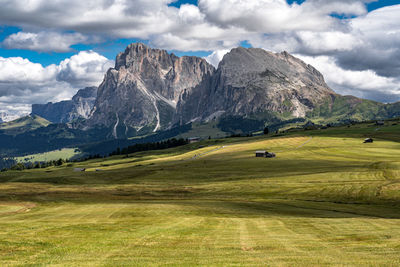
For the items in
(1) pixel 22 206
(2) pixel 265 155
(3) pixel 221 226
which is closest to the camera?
(3) pixel 221 226

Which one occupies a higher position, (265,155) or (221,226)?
(221,226)

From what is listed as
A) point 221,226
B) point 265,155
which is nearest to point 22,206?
point 221,226

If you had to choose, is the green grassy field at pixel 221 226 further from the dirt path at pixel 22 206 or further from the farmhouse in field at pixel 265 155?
the farmhouse in field at pixel 265 155

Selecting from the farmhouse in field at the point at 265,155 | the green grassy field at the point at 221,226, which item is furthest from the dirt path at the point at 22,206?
the farmhouse in field at the point at 265,155

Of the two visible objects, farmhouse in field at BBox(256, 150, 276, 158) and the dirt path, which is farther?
farmhouse in field at BBox(256, 150, 276, 158)

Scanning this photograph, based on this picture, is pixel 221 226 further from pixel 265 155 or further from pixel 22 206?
pixel 265 155

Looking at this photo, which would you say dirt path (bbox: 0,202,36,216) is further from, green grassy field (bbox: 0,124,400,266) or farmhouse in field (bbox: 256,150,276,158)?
farmhouse in field (bbox: 256,150,276,158)

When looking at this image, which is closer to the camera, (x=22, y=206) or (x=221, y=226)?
(x=221, y=226)

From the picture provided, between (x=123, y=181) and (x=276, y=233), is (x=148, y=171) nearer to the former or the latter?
(x=123, y=181)

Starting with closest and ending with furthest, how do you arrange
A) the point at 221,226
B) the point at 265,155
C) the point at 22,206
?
the point at 221,226 → the point at 22,206 → the point at 265,155

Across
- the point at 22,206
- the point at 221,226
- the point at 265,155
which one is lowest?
the point at 265,155

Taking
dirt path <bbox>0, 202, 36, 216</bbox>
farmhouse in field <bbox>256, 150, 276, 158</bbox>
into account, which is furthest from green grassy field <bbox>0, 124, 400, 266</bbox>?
farmhouse in field <bbox>256, 150, 276, 158</bbox>

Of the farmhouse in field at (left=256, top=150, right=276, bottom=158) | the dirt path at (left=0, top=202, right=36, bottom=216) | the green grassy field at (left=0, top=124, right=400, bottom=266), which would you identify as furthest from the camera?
the farmhouse in field at (left=256, top=150, right=276, bottom=158)

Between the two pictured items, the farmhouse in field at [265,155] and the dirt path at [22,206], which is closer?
the dirt path at [22,206]
